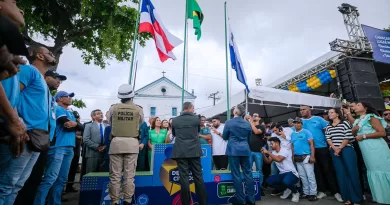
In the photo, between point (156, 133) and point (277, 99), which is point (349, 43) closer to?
point (277, 99)

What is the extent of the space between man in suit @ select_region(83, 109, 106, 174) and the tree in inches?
179

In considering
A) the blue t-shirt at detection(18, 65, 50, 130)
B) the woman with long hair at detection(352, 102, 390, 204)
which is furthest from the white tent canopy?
the blue t-shirt at detection(18, 65, 50, 130)

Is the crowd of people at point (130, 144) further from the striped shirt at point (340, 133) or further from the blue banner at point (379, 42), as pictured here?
the blue banner at point (379, 42)

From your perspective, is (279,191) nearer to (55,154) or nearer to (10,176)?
(55,154)

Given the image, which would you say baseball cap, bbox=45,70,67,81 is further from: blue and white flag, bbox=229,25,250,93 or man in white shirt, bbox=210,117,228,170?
blue and white flag, bbox=229,25,250,93

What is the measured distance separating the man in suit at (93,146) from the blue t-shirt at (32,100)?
9.76ft

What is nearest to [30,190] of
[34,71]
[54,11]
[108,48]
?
[34,71]

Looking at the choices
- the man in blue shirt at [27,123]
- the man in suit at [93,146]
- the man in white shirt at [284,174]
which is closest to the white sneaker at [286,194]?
the man in white shirt at [284,174]

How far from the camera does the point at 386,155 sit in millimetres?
3260

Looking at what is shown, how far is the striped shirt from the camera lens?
369 cm

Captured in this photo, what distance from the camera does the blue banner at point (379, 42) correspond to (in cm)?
944

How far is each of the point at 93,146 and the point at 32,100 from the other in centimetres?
305

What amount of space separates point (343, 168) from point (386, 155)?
688 millimetres

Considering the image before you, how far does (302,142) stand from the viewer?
4258 millimetres
